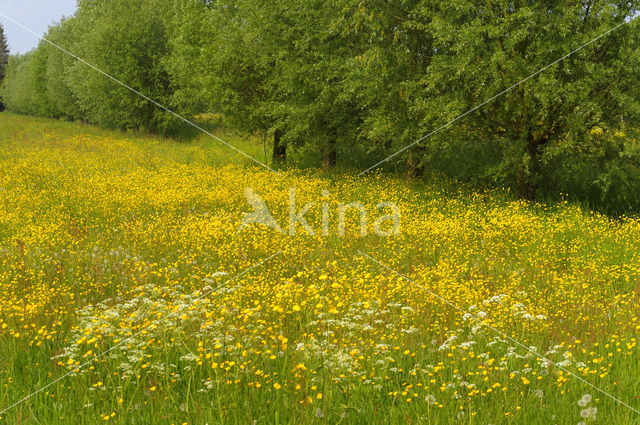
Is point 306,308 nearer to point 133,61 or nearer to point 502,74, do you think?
point 502,74

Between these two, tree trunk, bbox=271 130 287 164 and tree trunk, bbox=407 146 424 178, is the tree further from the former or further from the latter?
tree trunk, bbox=407 146 424 178

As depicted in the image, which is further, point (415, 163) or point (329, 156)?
point (329, 156)

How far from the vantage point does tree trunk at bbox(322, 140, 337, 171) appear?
17.1 meters

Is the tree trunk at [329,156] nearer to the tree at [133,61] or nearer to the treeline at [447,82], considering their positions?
the treeline at [447,82]

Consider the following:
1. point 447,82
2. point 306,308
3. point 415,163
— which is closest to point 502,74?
point 447,82

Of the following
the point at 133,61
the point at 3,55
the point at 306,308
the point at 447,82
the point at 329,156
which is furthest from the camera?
the point at 3,55

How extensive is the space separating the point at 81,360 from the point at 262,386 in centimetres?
180

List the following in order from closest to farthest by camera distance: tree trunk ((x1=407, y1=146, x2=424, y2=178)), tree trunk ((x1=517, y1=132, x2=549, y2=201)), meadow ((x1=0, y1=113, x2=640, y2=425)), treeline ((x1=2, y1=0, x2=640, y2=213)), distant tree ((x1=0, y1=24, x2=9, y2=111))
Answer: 1. meadow ((x1=0, y1=113, x2=640, y2=425))
2. treeline ((x1=2, y1=0, x2=640, y2=213))
3. tree trunk ((x1=517, y1=132, x2=549, y2=201))
4. tree trunk ((x1=407, y1=146, x2=424, y2=178))
5. distant tree ((x1=0, y1=24, x2=9, y2=111))

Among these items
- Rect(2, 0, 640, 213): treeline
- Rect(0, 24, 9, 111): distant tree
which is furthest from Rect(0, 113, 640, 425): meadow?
Rect(0, 24, 9, 111): distant tree

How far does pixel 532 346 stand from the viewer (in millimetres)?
4648

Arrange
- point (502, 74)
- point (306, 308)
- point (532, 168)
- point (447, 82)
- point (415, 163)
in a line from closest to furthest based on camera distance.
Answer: point (306, 308) < point (502, 74) < point (532, 168) < point (447, 82) < point (415, 163)

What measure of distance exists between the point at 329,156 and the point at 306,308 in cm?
1252

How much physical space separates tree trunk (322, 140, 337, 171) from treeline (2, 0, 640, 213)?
3.0 inches

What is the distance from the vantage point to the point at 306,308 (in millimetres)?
5703
